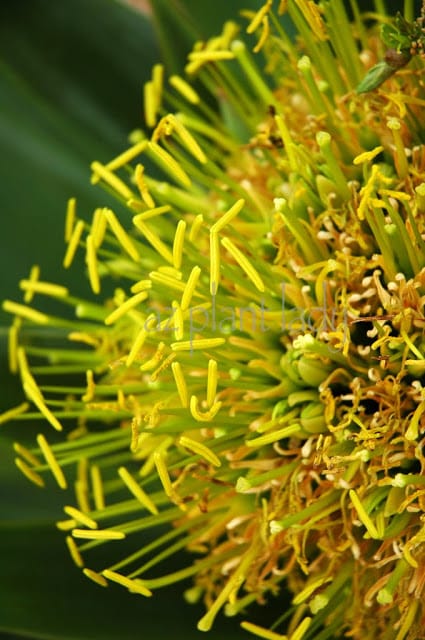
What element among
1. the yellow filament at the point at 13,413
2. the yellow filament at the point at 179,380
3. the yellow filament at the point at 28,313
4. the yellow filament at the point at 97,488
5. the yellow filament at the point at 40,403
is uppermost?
the yellow filament at the point at 28,313

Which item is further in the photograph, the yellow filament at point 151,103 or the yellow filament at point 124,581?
the yellow filament at point 151,103

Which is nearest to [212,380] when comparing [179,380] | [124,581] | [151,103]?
[179,380]

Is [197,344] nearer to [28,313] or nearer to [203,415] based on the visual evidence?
[203,415]

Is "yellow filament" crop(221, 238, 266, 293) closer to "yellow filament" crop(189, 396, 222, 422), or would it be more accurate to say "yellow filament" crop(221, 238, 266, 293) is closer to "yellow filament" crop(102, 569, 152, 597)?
"yellow filament" crop(189, 396, 222, 422)

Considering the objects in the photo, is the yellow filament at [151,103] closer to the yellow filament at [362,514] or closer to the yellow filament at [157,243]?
the yellow filament at [157,243]

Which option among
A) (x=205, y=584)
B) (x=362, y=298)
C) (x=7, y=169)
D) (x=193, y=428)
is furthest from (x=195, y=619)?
(x=7, y=169)

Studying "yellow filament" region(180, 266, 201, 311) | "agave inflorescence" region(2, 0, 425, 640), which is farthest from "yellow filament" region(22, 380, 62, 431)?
"yellow filament" region(180, 266, 201, 311)

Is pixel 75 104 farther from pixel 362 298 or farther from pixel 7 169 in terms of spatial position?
pixel 362 298

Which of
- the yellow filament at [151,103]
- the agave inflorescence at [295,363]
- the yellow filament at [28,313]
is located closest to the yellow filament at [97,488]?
the agave inflorescence at [295,363]

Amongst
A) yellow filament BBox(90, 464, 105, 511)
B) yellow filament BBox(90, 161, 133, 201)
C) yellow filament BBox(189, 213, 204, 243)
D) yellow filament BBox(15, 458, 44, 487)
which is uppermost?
yellow filament BBox(90, 161, 133, 201)
